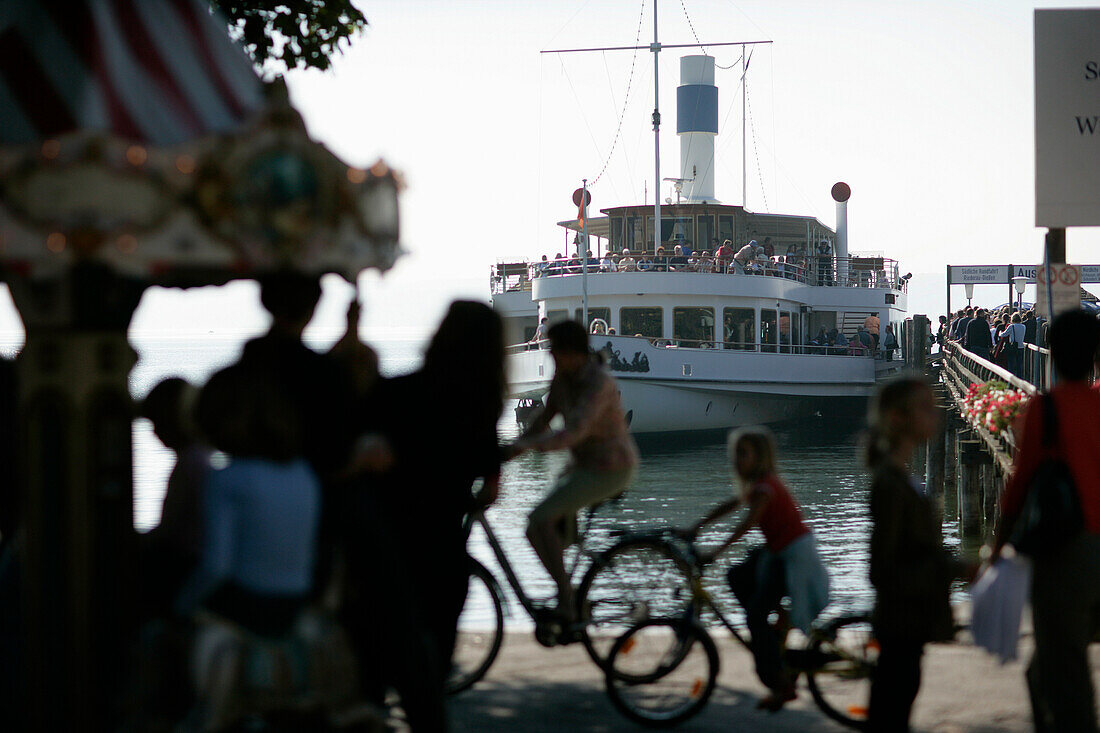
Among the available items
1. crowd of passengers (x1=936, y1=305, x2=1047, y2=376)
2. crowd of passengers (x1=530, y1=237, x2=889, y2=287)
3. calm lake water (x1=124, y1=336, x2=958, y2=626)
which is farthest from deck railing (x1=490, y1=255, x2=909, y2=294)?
crowd of passengers (x1=936, y1=305, x2=1047, y2=376)

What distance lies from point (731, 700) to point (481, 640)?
1068mm

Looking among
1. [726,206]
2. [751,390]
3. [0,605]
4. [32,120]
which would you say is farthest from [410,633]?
[726,206]

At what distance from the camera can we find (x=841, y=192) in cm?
3853

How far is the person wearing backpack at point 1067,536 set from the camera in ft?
11.4

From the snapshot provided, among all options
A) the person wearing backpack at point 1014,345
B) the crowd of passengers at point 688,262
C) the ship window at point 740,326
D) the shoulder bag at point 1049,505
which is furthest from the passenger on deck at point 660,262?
the shoulder bag at point 1049,505

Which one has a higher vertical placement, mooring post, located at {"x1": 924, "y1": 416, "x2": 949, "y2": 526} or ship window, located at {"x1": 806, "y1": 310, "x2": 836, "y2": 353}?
ship window, located at {"x1": 806, "y1": 310, "x2": 836, "y2": 353}

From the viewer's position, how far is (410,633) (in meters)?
3.32

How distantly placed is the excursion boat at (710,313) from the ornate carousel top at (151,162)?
23600 mm

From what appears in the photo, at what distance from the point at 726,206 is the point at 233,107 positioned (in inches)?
1205

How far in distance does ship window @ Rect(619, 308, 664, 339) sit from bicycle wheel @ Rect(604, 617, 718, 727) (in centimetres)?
2450

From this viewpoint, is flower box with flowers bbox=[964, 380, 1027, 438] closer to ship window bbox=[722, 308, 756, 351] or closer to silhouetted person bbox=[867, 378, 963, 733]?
silhouetted person bbox=[867, 378, 963, 733]

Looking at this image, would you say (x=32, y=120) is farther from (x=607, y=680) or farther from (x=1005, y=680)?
(x=1005, y=680)

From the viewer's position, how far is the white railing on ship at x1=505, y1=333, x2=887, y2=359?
2831cm

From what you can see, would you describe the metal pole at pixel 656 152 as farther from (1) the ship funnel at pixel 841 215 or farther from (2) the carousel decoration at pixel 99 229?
(2) the carousel decoration at pixel 99 229
